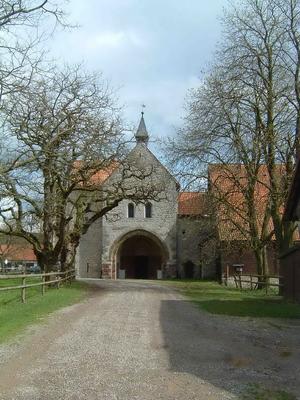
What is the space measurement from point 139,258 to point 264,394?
5454 cm

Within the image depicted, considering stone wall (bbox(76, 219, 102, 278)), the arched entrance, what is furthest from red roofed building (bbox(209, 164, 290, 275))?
stone wall (bbox(76, 219, 102, 278))

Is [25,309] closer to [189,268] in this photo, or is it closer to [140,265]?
[189,268]

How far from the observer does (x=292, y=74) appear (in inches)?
1239

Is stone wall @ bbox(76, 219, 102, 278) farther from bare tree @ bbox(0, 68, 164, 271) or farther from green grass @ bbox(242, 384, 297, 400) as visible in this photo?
green grass @ bbox(242, 384, 297, 400)

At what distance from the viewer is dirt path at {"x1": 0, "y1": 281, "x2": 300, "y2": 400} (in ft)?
24.5

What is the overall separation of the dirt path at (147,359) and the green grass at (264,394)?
0.46 feet

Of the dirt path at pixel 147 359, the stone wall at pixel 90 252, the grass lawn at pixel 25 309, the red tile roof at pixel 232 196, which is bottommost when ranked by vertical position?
the dirt path at pixel 147 359

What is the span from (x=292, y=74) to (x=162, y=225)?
2846 cm

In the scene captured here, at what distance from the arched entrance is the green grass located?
2011 inches

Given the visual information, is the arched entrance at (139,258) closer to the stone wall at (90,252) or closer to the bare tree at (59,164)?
the stone wall at (90,252)

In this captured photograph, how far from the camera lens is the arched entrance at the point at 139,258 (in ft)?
195

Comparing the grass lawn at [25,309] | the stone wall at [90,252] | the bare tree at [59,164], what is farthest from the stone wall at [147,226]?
the grass lawn at [25,309]

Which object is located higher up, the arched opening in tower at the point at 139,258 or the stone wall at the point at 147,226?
the stone wall at the point at 147,226

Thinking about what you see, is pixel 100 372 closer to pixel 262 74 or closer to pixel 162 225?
pixel 262 74
